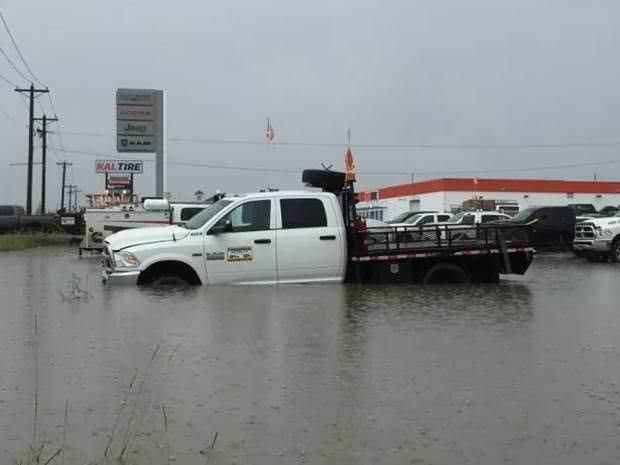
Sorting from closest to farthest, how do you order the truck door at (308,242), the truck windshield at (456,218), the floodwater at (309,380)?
the floodwater at (309,380), the truck door at (308,242), the truck windshield at (456,218)

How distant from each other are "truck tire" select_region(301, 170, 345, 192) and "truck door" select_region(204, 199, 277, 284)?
135 cm

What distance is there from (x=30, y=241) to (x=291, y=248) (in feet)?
83.4

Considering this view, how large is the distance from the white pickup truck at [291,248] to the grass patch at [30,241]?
2059cm

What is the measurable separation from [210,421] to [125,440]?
0.63 metres

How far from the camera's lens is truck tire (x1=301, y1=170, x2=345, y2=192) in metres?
13.5

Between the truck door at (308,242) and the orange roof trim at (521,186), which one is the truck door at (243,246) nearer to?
the truck door at (308,242)

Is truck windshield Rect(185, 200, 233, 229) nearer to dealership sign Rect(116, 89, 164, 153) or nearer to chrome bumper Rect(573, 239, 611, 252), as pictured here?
chrome bumper Rect(573, 239, 611, 252)

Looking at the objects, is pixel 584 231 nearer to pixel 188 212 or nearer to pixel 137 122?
pixel 188 212

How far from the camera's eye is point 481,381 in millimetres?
6434

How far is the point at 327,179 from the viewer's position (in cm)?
1354

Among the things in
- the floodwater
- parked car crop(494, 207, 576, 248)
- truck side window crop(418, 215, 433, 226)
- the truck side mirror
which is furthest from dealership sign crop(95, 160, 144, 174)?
the floodwater

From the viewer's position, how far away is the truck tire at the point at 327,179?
13.5m

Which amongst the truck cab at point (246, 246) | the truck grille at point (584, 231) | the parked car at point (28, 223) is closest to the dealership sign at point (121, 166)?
the parked car at point (28, 223)

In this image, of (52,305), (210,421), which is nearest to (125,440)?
(210,421)
